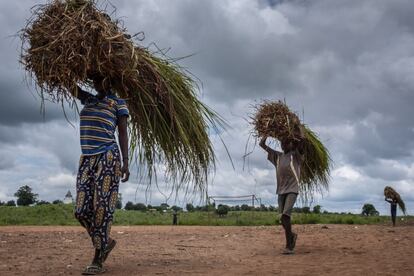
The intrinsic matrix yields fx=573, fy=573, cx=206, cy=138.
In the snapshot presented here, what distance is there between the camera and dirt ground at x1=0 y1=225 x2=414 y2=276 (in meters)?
5.48

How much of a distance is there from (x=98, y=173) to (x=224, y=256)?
97.2 inches

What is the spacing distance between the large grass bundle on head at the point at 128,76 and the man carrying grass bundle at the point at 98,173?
0.25 meters

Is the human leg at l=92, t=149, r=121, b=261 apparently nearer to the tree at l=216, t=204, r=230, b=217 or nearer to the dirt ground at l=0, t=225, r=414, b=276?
the dirt ground at l=0, t=225, r=414, b=276

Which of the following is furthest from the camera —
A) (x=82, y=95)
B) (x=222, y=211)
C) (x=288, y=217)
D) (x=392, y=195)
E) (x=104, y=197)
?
(x=222, y=211)

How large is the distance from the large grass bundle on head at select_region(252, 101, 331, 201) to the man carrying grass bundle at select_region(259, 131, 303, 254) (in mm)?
190

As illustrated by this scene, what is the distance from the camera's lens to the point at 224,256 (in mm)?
6996

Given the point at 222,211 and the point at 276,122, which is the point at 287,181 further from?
the point at 222,211

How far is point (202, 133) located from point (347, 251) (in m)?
2.71

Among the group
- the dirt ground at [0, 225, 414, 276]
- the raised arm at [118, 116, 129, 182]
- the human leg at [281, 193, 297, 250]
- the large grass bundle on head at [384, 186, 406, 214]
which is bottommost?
the dirt ground at [0, 225, 414, 276]

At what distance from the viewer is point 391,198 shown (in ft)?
51.2

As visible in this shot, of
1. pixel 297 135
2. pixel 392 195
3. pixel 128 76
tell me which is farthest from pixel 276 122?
pixel 392 195

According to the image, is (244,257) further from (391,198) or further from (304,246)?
(391,198)

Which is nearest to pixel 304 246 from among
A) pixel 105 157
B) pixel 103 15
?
pixel 105 157

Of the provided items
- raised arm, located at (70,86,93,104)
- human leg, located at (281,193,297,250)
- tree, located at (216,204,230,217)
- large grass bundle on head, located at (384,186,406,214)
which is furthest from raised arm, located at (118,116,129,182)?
tree, located at (216,204,230,217)
